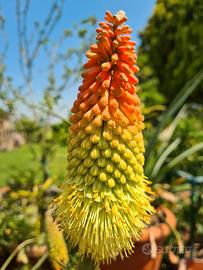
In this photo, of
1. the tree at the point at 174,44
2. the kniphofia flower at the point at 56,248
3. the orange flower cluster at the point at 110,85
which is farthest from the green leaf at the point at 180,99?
the tree at the point at 174,44

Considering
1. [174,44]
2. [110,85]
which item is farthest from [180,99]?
[174,44]

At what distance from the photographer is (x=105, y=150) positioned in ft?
3.50

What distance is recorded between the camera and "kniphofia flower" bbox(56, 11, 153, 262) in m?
1.06

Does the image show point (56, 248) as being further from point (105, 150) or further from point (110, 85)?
point (110, 85)

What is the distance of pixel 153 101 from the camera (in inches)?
173

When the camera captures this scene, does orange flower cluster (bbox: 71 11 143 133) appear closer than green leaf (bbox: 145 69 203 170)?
Yes

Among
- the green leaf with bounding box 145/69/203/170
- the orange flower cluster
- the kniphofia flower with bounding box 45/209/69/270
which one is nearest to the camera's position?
the orange flower cluster

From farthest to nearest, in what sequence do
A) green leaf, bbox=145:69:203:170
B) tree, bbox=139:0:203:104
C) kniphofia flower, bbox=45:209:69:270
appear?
1. tree, bbox=139:0:203:104
2. green leaf, bbox=145:69:203:170
3. kniphofia flower, bbox=45:209:69:270

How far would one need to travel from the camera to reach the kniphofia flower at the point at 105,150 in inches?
41.7

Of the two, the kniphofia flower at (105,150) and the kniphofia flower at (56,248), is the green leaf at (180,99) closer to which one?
the kniphofia flower at (56,248)

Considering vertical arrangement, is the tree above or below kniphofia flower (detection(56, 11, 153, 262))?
above

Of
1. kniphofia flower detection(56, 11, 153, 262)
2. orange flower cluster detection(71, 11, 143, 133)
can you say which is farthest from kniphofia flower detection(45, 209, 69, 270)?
orange flower cluster detection(71, 11, 143, 133)

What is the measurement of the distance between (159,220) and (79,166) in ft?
5.21

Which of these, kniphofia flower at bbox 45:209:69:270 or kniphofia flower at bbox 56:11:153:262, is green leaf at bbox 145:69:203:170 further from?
kniphofia flower at bbox 56:11:153:262
